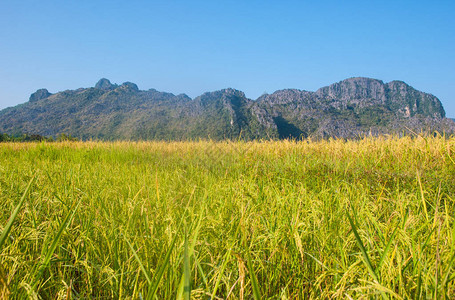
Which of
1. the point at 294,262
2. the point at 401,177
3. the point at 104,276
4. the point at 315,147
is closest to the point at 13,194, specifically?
the point at 104,276

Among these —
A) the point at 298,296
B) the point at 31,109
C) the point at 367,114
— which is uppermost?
the point at 31,109

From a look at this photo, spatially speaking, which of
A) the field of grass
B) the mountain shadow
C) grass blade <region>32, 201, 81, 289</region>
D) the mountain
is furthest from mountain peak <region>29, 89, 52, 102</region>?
grass blade <region>32, 201, 81, 289</region>

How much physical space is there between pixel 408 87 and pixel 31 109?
671ft

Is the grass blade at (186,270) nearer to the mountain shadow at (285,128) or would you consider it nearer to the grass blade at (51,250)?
the grass blade at (51,250)

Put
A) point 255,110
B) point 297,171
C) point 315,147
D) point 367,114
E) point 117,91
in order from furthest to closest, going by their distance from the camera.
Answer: point 117,91 < point 367,114 < point 255,110 < point 315,147 < point 297,171

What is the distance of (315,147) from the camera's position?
6.73 meters

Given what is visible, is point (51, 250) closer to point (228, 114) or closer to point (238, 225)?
point (238, 225)

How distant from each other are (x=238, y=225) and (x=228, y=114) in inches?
3119

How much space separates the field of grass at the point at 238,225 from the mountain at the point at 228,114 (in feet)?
150

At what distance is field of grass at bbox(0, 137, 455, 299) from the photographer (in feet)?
3.32

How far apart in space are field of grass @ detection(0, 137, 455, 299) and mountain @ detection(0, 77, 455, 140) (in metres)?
45.8

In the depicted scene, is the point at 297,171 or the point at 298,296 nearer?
the point at 298,296

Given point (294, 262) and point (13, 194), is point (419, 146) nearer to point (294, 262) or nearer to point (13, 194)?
point (294, 262)

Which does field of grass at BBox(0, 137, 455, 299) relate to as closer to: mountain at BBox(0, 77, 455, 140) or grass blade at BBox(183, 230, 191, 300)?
grass blade at BBox(183, 230, 191, 300)
